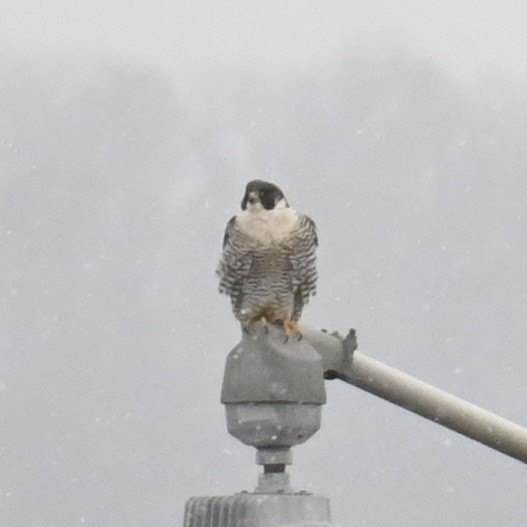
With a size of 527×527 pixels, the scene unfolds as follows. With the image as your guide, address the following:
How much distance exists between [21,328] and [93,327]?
3107 millimetres

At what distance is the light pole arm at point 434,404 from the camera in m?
4.81

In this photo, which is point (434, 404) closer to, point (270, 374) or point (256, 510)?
point (270, 374)

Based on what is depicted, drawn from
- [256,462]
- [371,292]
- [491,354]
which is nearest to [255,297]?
[256,462]

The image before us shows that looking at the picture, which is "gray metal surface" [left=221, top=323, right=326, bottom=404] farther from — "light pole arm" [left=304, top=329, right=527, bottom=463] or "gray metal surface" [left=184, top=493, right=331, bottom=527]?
"light pole arm" [left=304, top=329, right=527, bottom=463]

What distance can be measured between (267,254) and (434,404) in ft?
4.59

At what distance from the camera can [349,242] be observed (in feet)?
347

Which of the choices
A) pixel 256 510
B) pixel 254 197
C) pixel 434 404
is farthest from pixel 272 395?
pixel 254 197

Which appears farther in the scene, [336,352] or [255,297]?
[255,297]

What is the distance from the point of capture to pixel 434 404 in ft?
15.9

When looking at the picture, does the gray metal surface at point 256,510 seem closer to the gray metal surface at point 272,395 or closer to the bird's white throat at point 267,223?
the gray metal surface at point 272,395

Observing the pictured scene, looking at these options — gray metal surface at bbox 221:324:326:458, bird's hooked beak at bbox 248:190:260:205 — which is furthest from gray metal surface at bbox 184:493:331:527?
bird's hooked beak at bbox 248:190:260:205

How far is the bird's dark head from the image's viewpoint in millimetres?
5742

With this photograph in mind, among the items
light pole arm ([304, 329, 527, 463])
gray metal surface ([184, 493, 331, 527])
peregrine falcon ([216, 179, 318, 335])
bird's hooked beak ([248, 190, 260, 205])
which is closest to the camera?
gray metal surface ([184, 493, 331, 527])

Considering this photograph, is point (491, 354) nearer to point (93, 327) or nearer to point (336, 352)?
point (93, 327)
